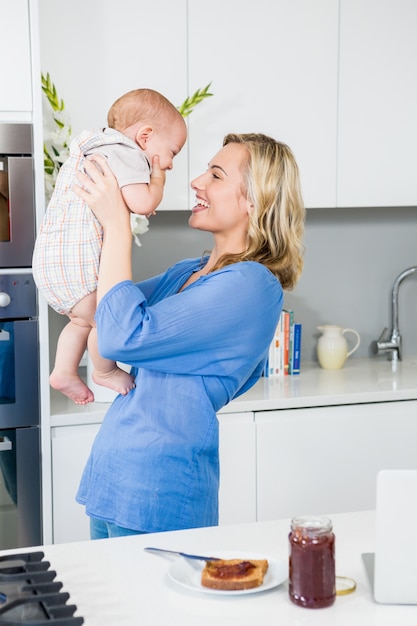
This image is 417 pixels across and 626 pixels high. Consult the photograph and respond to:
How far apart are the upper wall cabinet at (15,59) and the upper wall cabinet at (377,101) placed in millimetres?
1162

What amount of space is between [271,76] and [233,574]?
7.11 ft

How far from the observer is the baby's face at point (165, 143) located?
1916mm

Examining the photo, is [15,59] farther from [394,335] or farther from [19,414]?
[394,335]

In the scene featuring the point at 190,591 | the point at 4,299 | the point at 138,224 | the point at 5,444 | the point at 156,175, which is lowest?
the point at 5,444

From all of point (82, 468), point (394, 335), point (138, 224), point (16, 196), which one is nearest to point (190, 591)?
point (82, 468)

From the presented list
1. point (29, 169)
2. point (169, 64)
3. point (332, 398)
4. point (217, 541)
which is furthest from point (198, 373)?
point (169, 64)

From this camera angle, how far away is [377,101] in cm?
323

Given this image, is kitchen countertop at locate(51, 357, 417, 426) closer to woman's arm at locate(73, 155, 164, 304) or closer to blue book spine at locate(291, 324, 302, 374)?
blue book spine at locate(291, 324, 302, 374)

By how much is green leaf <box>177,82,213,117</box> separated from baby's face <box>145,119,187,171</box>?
101 centimetres

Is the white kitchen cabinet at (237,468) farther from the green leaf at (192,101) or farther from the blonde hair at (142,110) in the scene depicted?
the blonde hair at (142,110)

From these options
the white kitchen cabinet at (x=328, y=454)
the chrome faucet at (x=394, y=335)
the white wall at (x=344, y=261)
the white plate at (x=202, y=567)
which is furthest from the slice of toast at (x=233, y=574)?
the chrome faucet at (x=394, y=335)


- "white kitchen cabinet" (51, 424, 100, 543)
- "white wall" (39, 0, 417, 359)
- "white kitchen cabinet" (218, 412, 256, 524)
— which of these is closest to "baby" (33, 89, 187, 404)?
"white kitchen cabinet" (51, 424, 100, 543)

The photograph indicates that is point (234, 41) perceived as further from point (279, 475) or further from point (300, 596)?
point (300, 596)

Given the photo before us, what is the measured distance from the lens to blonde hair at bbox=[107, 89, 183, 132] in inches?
75.3
